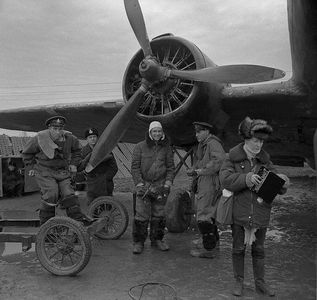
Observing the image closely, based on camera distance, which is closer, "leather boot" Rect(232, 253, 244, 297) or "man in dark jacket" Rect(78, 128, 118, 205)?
"leather boot" Rect(232, 253, 244, 297)

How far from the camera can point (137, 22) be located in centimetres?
589

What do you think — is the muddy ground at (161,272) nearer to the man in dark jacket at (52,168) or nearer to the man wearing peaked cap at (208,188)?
the man wearing peaked cap at (208,188)

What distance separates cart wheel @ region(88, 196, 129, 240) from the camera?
5.55 metres

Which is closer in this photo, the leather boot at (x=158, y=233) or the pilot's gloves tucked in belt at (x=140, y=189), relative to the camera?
the pilot's gloves tucked in belt at (x=140, y=189)

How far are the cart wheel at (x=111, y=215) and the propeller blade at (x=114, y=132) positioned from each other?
1.71 feet

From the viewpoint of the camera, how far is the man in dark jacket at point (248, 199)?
11.4 feet

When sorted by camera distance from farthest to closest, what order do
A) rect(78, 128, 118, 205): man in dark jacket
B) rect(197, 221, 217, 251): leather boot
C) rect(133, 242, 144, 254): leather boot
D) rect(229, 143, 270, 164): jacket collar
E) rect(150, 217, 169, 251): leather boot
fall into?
rect(78, 128, 118, 205): man in dark jacket < rect(150, 217, 169, 251): leather boot < rect(133, 242, 144, 254): leather boot < rect(197, 221, 217, 251): leather boot < rect(229, 143, 270, 164): jacket collar

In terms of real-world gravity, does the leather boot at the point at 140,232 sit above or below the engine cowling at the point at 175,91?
below

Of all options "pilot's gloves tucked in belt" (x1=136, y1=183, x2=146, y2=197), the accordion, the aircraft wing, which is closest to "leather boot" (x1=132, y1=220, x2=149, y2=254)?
"pilot's gloves tucked in belt" (x1=136, y1=183, x2=146, y2=197)

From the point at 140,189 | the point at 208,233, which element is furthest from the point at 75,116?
the point at 208,233

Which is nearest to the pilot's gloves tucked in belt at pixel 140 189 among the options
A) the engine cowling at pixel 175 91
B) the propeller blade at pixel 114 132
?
the propeller blade at pixel 114 132

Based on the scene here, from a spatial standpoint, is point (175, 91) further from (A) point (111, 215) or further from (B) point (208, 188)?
(A) point (111, 215)

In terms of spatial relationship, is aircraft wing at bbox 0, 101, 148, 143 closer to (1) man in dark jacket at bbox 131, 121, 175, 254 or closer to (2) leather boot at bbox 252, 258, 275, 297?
(1) man in dark jacket at bbox 131, 121, 175, 254

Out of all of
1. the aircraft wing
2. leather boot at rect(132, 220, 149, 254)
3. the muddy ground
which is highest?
the aircraft wing
